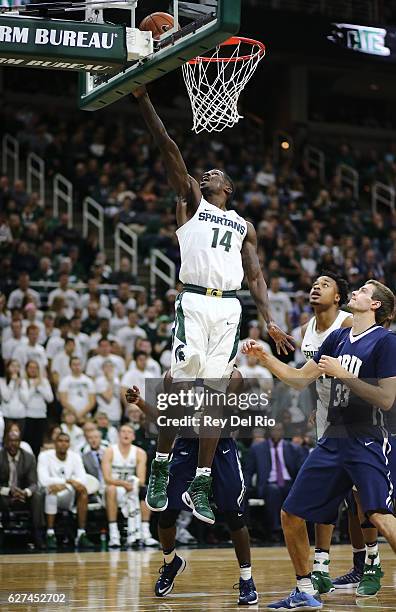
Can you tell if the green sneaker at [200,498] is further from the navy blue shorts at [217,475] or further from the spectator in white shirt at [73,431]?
the spectator in white shirt at [73,431]

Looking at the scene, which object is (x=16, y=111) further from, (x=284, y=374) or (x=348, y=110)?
(x=284, y=374)

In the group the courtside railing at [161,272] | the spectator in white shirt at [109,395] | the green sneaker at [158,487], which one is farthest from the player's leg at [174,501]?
the courtside railing at [161,272]

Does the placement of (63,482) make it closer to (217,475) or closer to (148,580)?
(148,580)

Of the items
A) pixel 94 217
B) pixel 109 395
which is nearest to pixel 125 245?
pixel 94 217

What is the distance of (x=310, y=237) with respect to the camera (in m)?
21.8

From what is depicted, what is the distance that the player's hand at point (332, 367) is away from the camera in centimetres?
713

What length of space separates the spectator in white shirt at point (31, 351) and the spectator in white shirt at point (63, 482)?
5.76 feet

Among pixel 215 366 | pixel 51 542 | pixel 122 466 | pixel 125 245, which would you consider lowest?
pixel 51 542

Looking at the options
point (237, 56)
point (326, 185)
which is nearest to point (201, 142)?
point (326, 185)

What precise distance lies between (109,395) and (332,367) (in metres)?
8.70

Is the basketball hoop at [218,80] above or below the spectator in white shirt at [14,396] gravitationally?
above

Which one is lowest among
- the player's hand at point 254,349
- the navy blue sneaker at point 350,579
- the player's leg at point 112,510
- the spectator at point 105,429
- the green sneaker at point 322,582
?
the player's leg at point 112,510

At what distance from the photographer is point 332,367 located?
23.4 feet

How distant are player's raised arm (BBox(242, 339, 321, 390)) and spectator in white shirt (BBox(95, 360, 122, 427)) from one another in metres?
7.81
